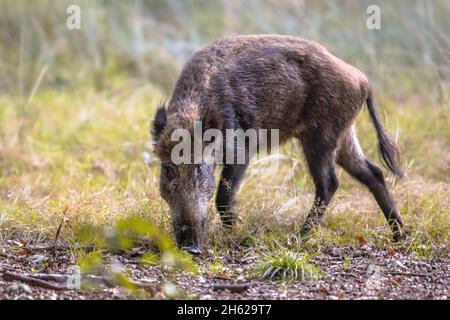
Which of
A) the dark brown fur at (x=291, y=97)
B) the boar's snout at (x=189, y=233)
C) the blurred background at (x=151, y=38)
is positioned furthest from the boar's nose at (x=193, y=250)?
the blurred background at (x=151, y=38)

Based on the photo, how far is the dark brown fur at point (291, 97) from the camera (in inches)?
215

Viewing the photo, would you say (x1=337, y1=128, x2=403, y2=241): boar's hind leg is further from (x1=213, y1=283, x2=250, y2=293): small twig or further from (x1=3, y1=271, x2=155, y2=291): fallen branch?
(x1=3, y1=271, x2=155, y2=291): fallen branch

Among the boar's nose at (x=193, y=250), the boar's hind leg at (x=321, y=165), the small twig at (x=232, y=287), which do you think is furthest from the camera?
the boar's hind leg at (x=321, y=165)

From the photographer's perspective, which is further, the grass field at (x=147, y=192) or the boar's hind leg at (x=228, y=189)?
the boar's hind leg at (x=228, y=189)

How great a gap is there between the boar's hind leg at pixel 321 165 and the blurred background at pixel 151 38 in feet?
10.9

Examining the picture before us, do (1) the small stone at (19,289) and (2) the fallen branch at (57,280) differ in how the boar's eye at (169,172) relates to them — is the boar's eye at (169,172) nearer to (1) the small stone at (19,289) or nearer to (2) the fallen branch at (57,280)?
(2) the fallen branch at (57,280)

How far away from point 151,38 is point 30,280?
261 inches

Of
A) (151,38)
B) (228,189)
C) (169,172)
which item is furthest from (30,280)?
(151,38)

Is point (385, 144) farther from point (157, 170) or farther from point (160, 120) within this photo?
point (157, 170)

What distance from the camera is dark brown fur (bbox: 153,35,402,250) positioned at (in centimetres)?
545

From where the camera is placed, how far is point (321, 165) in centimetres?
564

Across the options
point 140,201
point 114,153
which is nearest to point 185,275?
point 140,201
